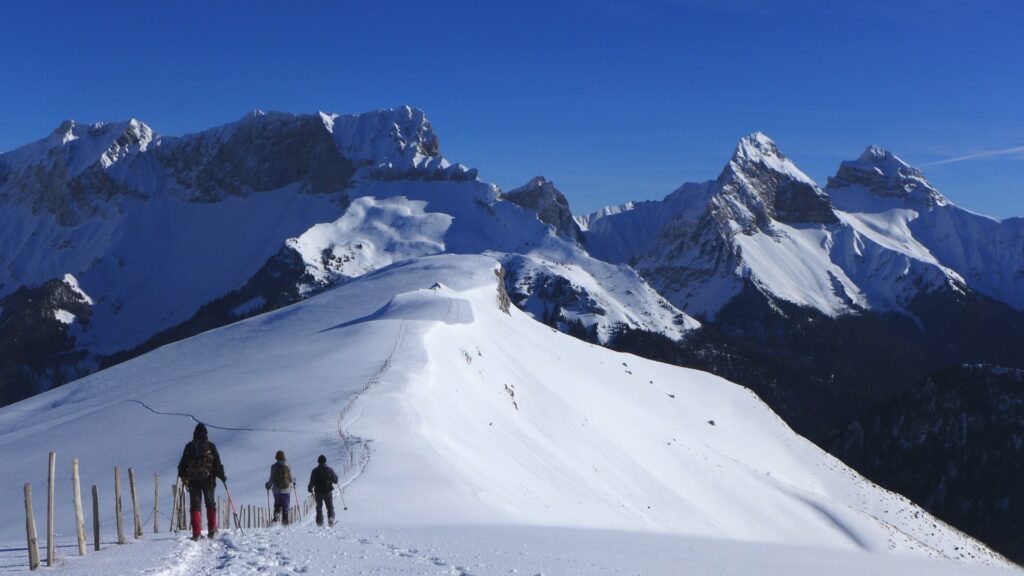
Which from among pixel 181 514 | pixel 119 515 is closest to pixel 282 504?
pixel 181 514

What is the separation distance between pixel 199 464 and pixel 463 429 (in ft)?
98.1

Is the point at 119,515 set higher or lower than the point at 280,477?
lower

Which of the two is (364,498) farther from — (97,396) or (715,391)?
(715,391)

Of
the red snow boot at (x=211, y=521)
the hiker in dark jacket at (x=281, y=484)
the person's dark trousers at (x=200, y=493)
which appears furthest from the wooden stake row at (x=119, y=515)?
the red snow boot at (x=211, y=521)

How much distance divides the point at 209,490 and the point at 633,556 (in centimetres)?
927

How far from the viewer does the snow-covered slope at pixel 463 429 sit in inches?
1560

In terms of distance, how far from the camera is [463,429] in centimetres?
5212

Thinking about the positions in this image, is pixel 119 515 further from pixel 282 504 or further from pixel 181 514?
pixel 282 504

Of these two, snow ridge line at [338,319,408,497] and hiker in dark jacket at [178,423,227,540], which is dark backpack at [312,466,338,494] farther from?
snow ridge line at [338,319,408,497]

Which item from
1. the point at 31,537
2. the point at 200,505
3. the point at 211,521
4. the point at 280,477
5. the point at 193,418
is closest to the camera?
A: the point at 31,537

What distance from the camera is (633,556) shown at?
881 inches

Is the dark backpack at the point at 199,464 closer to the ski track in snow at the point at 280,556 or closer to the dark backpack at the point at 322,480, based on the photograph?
the ski track in snow at the point at 280,556

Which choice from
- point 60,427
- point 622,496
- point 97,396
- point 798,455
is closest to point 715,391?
point 798,455

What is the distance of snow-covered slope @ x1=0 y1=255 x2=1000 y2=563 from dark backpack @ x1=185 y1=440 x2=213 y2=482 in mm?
6013
